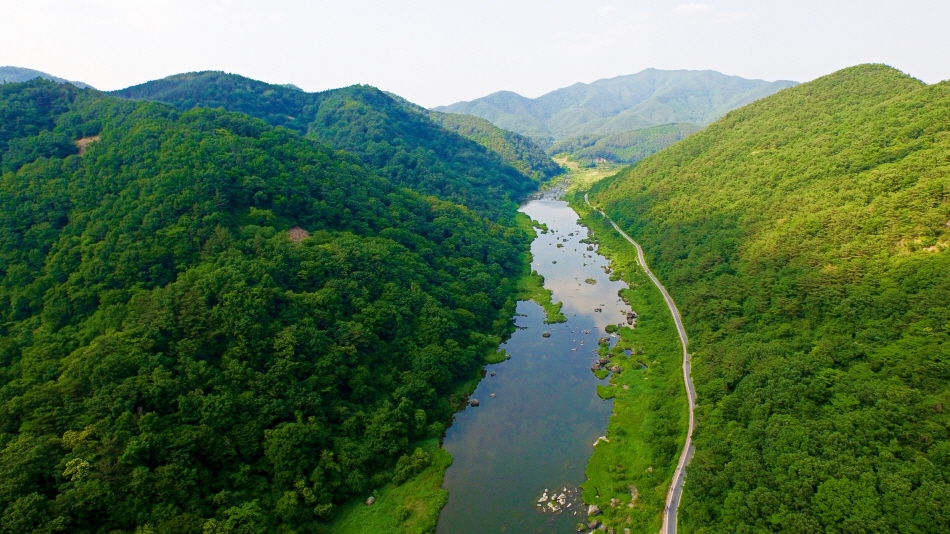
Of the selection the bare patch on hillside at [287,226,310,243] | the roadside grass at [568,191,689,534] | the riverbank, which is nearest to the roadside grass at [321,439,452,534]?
the riverbank

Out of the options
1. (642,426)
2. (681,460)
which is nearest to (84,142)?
(642,426)

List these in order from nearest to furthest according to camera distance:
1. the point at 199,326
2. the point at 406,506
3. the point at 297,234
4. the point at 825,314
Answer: the point at 406,506 → the point at 199,326 → the point at 825,314 → the point at 297,234

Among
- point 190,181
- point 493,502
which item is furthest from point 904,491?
point 190,181

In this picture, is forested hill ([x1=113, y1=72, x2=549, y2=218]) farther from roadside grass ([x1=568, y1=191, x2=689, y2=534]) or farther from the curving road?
the curving road

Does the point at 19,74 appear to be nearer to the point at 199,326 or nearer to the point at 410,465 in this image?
the point at 199,326

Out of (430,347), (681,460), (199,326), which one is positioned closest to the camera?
(681,460)

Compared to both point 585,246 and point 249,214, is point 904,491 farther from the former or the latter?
point 585,246

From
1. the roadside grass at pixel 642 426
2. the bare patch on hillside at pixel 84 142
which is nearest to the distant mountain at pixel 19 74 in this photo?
the bare patch on hillside at pixel 84 142
